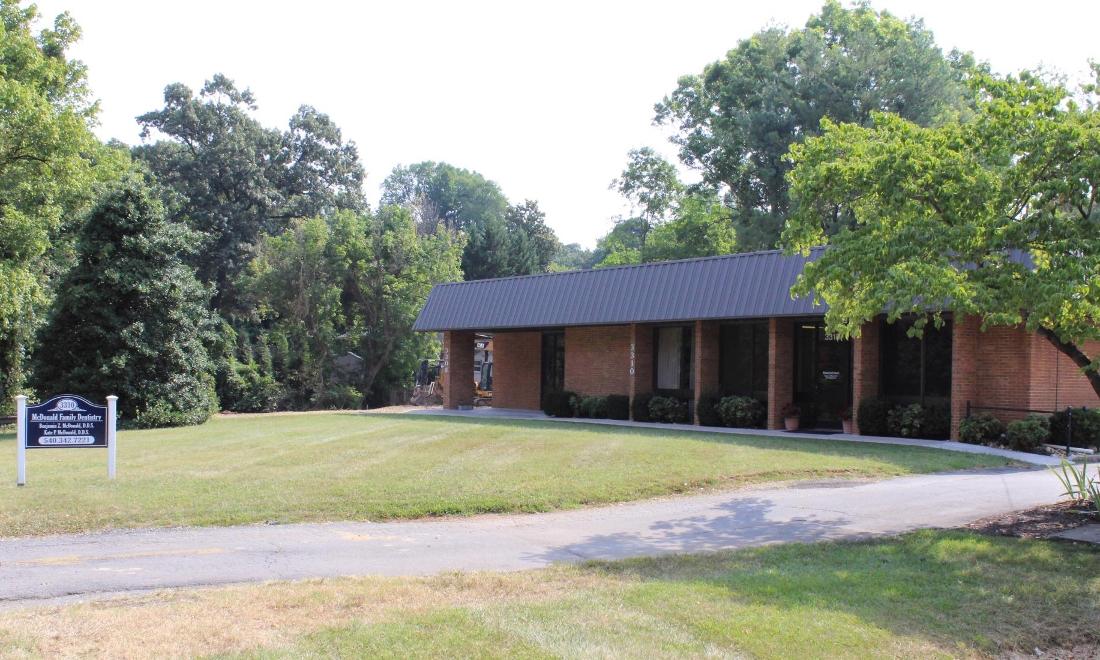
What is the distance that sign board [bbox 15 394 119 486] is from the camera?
12.9 meters

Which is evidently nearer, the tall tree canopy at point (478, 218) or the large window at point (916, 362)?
the large window at point (916, 362)

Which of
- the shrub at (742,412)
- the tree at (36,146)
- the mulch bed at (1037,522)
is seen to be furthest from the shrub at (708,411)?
the tree at (36,146)

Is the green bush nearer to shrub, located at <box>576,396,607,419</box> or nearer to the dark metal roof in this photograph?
shrub, located at <box>576,396,607,419</box>

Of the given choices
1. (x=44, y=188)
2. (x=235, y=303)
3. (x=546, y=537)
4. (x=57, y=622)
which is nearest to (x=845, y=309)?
A: (x=546, y=537)

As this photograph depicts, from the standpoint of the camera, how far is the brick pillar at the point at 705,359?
25094mm

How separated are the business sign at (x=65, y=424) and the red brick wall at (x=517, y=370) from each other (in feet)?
66.0

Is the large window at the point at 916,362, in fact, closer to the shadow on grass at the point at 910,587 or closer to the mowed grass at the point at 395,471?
the mowed grass at the point at 395,471

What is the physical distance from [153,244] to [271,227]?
24740 mm

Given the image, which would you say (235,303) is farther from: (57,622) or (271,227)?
(57,622)

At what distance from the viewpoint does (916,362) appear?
867 inches

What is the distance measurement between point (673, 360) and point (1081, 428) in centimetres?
1149

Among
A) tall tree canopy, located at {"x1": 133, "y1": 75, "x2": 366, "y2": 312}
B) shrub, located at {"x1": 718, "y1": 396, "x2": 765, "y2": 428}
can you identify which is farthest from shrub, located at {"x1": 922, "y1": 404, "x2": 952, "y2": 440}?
tall tree canopy, located at {"x1": 133, "y1": 75, "x2": 366, "y2": 312}

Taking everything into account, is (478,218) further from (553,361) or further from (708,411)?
(708,411)

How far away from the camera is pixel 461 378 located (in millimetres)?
33594
